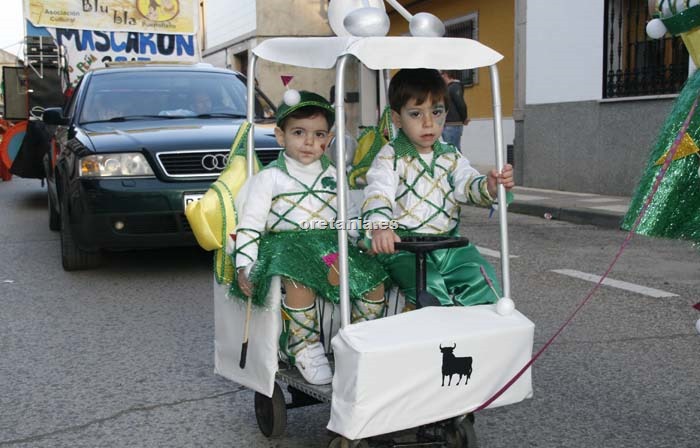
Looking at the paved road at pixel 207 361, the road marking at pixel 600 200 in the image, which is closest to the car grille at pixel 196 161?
the paved road at pixel 207 361

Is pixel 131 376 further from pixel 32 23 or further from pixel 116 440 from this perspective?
pixel 32 23

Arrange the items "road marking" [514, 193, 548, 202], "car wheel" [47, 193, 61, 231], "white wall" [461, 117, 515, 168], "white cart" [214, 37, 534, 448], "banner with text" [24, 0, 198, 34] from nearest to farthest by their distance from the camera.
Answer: "white cart" [214, 37, 534, 448]
"car wheel" [47, 193, 61, 231]
"road marking" [514, 193, 548, 202]
"banner with text" [24, 0, 198, 34]
"white wall" [461, 117, 515, 168]

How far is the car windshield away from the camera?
7652 millimetres

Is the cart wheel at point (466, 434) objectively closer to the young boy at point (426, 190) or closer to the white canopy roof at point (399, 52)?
the young boy at point (426, 190)

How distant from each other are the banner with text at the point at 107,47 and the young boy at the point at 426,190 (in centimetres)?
1229

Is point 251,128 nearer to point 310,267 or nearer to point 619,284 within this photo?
point 310,267

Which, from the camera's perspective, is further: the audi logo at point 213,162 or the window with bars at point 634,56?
the window with bars at point 634,56

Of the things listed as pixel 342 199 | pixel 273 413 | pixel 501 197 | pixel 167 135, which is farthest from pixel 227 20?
pixel 342 199

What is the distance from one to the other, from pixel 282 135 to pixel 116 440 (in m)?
1.40

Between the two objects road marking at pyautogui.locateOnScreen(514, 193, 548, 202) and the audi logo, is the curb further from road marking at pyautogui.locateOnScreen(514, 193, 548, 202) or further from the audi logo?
the audi logo

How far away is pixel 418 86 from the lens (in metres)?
3.25

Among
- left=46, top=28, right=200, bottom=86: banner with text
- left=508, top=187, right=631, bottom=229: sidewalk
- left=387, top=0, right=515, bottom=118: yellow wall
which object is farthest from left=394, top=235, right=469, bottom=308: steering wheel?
left=387, top=0, right=515, bottom=118: yellow wall

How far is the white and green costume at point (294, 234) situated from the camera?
3156 mm

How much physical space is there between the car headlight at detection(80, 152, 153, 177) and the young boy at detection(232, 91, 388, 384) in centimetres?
338
